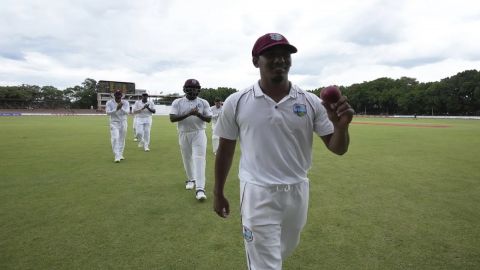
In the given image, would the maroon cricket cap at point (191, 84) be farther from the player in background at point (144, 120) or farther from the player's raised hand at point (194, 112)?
the player in background at point (144, 120)

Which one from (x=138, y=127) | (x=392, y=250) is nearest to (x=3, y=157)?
(x=138, y=127)

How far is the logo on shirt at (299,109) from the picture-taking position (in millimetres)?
2652

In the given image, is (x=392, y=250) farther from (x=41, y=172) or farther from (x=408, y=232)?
(x=41, y=172)

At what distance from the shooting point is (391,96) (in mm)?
91562

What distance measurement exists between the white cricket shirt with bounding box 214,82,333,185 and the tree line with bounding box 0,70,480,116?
3372 inches

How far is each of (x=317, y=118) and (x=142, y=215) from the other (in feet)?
13.2

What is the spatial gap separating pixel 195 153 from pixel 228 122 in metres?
4.16

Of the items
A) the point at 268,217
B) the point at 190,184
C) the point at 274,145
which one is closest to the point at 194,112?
the point at 190,184

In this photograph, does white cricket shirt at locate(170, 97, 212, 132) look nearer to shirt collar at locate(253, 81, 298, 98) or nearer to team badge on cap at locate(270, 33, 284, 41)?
shirt collar at locate(253, 81, 298, 98)

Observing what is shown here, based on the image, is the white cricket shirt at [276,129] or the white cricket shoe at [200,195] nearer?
the white cricket shirt at [276,129]

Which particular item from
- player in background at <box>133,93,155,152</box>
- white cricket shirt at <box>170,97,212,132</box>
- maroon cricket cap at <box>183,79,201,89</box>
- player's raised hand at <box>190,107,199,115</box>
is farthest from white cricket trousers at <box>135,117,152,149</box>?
player's raised hand at <box>190,107,199,115</box>

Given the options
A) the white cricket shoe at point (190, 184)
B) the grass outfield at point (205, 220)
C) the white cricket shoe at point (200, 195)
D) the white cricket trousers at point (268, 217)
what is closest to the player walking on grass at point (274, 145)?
the white cricket trousers at point (268, 217)

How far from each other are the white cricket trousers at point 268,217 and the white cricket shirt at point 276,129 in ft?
0.27

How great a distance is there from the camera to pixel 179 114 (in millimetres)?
6969
